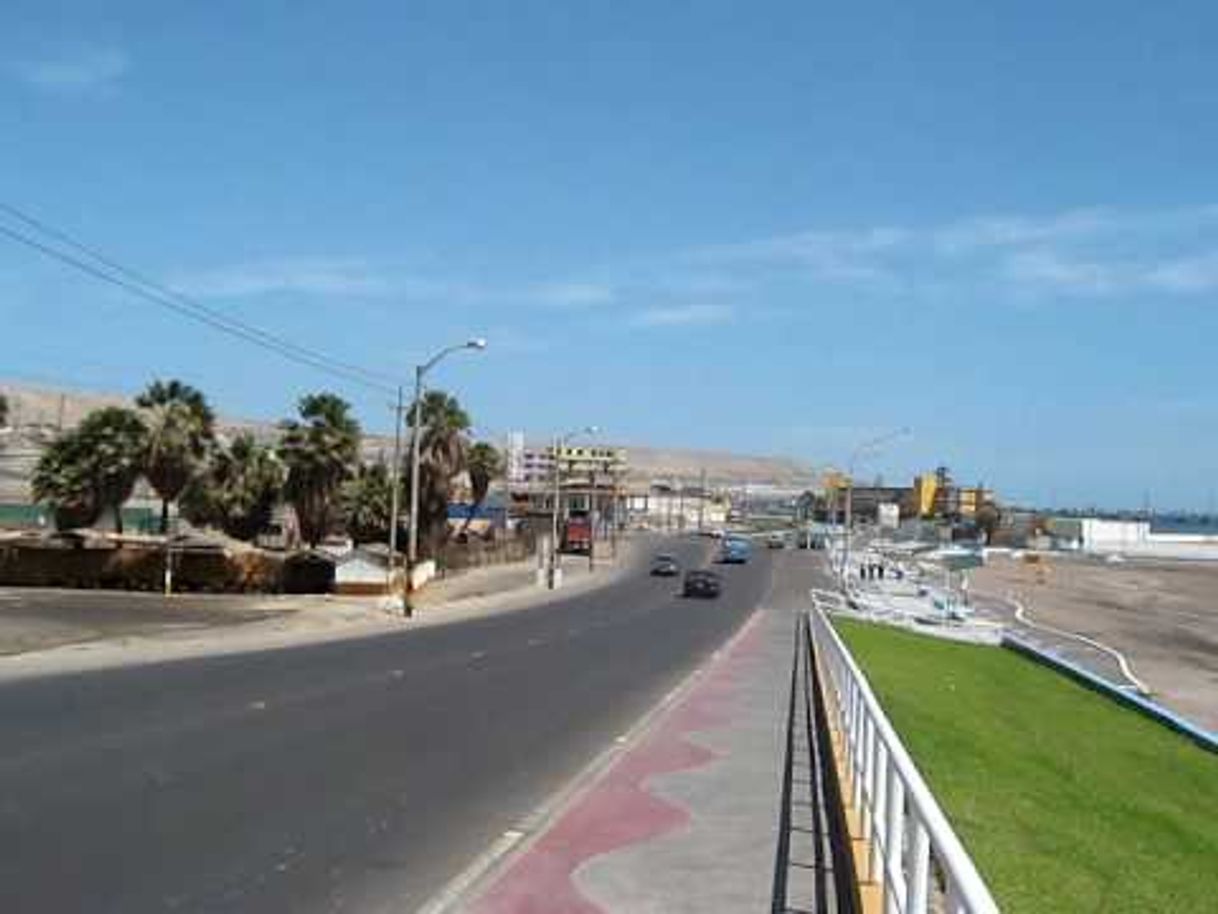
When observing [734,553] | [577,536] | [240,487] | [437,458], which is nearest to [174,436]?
[240,487]

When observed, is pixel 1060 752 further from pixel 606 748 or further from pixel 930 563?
pixel 930 563

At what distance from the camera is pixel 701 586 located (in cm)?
7269

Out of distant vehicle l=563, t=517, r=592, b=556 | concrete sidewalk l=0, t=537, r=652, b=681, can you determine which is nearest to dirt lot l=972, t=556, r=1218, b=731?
concrete sidewalk l=0, t=537, r=652, b=681

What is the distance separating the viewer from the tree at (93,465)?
60.2 m

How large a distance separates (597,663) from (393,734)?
14.2 metres

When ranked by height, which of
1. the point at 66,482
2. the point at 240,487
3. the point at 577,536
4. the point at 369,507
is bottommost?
the point at 577,536

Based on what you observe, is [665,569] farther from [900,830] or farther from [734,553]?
[900,830]

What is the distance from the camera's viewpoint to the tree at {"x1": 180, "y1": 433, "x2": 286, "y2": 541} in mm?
70812

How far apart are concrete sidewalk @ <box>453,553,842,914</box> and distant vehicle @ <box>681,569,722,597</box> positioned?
2026 inches

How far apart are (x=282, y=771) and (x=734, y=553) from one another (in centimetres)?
10649

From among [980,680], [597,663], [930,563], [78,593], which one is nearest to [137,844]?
[597,663]

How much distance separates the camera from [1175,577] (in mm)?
136625

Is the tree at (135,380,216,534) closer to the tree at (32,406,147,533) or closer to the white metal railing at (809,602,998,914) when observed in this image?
the tree at (32,406,147,533)

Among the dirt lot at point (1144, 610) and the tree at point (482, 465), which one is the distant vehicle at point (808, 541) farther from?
the tree at point (482, 465)
